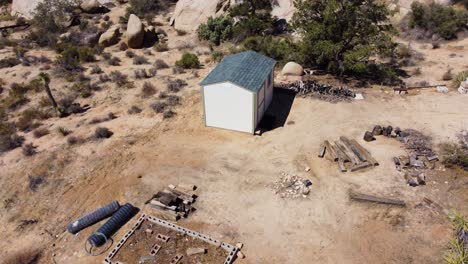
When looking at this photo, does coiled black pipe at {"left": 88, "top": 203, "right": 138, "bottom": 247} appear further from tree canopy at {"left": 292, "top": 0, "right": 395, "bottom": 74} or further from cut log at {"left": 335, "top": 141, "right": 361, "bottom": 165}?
tree canopy at {"left": 292, "top": 0, "right": 395, "bottom": 74}

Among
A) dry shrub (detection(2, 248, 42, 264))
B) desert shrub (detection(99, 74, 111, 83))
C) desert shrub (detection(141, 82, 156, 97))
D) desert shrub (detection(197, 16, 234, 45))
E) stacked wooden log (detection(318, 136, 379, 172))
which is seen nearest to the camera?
dry shrub (detection(2, 248, 42, 264))

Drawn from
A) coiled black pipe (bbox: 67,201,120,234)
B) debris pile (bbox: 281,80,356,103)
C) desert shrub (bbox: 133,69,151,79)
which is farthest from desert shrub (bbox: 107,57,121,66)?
coiled black pipe (bbox: 67,201,120,234)

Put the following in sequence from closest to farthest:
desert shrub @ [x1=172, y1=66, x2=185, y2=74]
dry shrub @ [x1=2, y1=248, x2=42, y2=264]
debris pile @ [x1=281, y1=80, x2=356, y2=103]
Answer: dry shrub @ [x1=2, y1=248, x2=42, y2=264] → debris pile @ [x1=281, y1=80, x2=356, y2=103] → desert shrub @ [x1=172, y1=66, x2=185, y2=74]

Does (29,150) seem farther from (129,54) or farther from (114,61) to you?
(129,54)

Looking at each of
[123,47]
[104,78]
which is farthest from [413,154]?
[123,47]

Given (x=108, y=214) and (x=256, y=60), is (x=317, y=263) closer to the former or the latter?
(x=108, y=214)

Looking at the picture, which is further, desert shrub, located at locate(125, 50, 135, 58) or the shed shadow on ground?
desert shrub, located at locate(125, 50, 135, 58)
